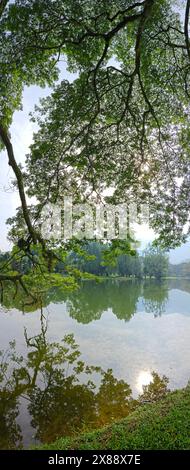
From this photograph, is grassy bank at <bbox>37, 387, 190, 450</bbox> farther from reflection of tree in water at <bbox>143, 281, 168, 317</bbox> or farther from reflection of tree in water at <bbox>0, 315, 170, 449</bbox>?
reflection of tree in water at <bbox>143, 281, 168, 317</bbox>

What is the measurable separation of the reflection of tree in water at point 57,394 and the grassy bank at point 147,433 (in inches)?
42.1

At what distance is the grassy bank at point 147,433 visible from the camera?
4.33 metres

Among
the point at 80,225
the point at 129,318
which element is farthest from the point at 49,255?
the point at 129,318

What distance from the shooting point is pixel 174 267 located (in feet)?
517

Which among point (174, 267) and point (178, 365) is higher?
point (174, 267)

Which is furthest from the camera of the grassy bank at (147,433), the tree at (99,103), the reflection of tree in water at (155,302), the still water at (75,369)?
the reflection of tree in water at (155,302)

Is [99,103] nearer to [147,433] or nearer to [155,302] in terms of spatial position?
[147,433]

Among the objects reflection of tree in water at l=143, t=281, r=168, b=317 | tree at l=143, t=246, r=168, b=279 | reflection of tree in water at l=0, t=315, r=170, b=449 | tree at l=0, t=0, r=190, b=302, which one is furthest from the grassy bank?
tree at l=143, t=246, r=168, b=279

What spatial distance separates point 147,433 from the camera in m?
4.68

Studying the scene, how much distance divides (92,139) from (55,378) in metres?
6.15

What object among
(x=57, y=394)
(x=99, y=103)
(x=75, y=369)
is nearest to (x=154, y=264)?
(x=75, y=369)

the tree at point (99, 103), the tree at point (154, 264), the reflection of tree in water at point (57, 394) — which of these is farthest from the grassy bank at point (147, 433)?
the tree at point (154, 264)

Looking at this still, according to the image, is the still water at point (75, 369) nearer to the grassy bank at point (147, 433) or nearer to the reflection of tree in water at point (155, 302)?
the grassy bank at point (147, 433)
